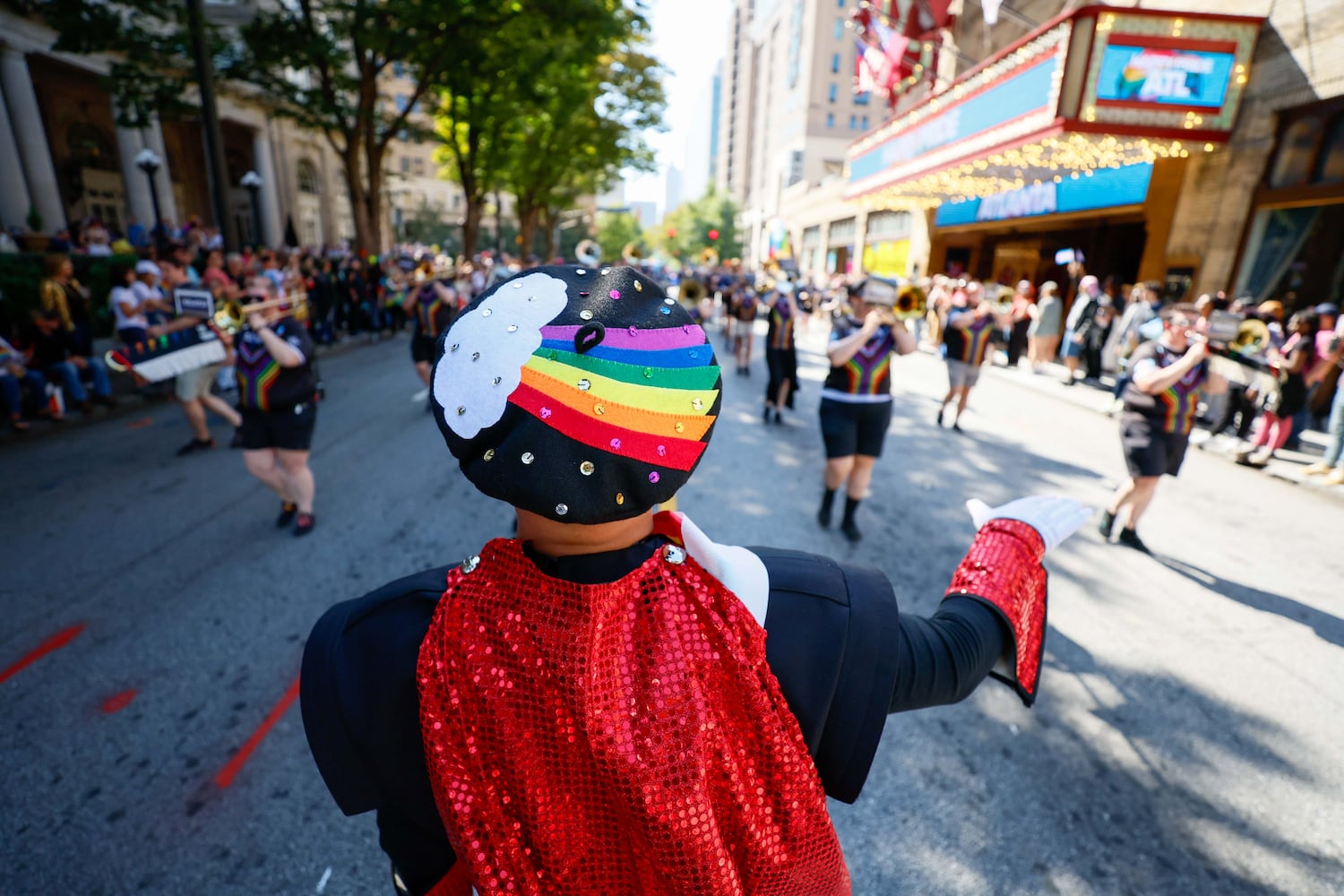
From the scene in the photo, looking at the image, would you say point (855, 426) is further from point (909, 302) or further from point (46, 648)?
point (46, 648)

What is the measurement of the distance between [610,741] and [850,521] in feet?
15.0

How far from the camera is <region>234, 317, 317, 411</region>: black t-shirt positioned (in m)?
4.45

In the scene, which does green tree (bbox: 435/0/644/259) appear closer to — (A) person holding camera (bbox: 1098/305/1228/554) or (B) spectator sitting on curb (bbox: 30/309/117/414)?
(B) spectator sitting on curb (bbox: 30/309/117/414)

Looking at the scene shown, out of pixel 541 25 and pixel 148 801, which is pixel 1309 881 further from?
pixel 541 25

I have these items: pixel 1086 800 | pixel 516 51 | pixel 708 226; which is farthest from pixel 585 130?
pixel 708 226

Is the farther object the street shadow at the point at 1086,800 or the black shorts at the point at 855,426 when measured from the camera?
the black shorts at the point at 855,426

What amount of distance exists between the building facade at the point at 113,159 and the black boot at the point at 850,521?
35.3ft

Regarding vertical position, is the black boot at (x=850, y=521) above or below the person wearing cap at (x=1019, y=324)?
below

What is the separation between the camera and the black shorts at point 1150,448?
463cm

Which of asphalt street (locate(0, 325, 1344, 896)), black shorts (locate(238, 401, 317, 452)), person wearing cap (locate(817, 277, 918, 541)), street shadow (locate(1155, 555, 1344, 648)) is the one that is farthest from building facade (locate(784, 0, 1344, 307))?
black shorts (locate(238, 401, 317, 452))

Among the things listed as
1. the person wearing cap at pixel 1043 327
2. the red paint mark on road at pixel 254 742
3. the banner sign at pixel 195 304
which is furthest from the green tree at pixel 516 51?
the red paint mark on road at pixel 254 742

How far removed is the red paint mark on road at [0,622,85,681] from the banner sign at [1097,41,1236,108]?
1426 cm

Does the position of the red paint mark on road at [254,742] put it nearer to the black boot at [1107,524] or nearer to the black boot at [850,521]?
the black boot at [850,521]

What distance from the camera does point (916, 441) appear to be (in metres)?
8.08
